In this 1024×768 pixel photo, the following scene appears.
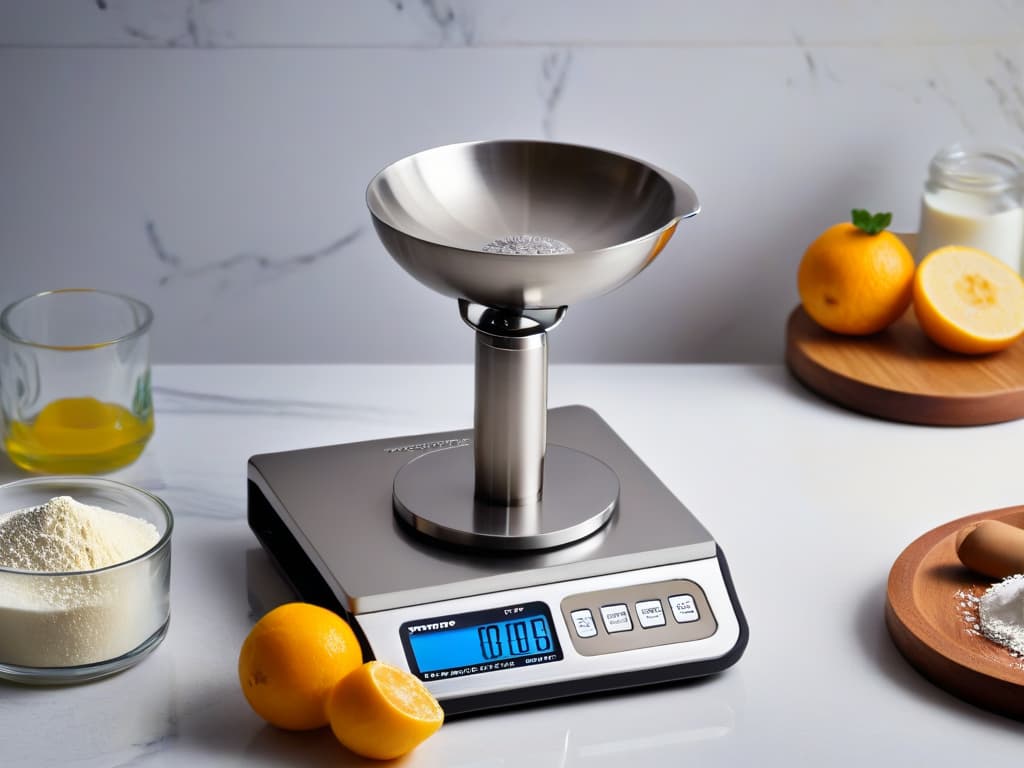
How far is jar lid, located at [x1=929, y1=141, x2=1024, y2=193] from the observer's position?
149cm

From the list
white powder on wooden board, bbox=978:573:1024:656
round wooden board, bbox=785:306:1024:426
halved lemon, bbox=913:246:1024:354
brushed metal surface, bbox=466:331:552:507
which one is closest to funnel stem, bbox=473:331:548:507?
brushed metal surface, bbox=466:331:552:507

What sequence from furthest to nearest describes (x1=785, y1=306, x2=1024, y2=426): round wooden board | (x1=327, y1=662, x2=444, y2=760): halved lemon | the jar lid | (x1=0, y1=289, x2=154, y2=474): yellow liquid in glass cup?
the jar lid, (x1=785, y1=306, x2=1024, y2=426): round wooden board, (x1=0, y1=289, x2=154, y2=474): yellow liquid in glass cup, (x1=327, y1=662, x2=444, y2=760): halved lemon

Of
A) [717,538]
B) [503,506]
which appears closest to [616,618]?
[503,506]

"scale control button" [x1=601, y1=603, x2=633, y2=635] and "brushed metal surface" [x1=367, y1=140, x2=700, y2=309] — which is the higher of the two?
"brushed metal surface" [x1=367, y1=140, x2=700, y2=309]

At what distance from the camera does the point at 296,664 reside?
865mm

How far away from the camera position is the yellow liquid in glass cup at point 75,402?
1.23m

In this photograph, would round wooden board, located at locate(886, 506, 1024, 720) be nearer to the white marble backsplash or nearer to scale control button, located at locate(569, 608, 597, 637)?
scale control button, located at locate(569, 608, 597, 637)

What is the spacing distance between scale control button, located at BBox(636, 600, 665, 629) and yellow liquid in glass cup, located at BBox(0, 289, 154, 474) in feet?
1.83

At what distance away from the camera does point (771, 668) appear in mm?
984

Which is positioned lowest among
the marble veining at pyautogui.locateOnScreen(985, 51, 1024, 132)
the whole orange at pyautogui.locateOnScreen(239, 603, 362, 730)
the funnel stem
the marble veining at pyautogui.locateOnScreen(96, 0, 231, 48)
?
the whole orange at pyautogui.locateOnScreen(239, 603, 362, 730)

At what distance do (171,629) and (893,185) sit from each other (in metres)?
1.02

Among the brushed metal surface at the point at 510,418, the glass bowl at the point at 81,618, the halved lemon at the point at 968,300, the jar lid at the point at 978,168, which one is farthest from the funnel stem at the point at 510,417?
the jar lid at the point at 978,168

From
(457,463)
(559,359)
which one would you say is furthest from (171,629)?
(559,359)

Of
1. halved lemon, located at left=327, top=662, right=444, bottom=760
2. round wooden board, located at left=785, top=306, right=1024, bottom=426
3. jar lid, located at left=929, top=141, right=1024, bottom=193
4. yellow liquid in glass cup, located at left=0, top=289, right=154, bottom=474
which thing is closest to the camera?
halved lemon, located at left=327, top=662, right=444, bottom=760
